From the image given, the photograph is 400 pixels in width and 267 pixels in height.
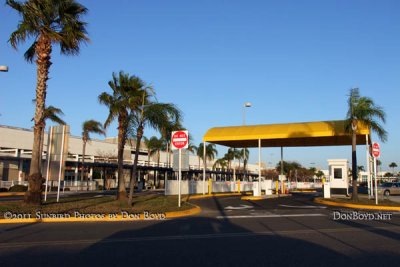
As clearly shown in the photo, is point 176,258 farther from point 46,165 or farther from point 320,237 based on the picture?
point 46,165

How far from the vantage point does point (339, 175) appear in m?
36.6

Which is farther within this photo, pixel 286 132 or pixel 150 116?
pixel 286 132

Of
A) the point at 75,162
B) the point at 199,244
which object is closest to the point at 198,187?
the point at 75,162

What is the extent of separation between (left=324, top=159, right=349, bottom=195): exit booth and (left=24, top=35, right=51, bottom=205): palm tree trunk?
26.4 meters

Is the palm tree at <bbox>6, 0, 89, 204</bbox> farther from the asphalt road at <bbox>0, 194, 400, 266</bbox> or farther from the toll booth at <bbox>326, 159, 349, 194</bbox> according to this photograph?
the toll booth at <bbox>326, 159, 349, 194</bbox>

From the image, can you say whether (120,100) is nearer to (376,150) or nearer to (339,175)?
(376,150)

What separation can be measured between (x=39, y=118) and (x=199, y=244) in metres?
12.2

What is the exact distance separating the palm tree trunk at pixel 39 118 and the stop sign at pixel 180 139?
631 cm

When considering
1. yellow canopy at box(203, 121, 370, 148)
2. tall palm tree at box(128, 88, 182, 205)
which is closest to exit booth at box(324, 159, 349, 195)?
yellow canopy at box(203, 121, 370, 148)

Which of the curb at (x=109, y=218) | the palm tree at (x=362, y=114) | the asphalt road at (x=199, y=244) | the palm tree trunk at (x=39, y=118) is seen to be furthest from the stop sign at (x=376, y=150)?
the palm tree trunk at (x=39, y=118)

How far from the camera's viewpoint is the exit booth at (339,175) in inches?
1425

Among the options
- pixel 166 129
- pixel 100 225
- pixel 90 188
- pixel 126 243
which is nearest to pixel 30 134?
pixel 90 188

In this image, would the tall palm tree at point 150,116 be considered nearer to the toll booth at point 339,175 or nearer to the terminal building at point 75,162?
the terminal building at point 75,162

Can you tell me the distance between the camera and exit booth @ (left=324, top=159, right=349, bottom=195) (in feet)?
119
